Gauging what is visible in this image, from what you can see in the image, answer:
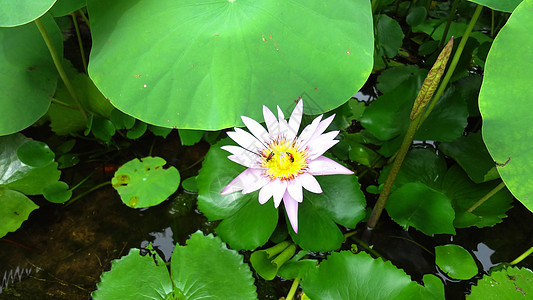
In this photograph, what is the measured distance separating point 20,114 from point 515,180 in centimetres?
157

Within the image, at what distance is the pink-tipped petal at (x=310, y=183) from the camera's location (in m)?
1.01

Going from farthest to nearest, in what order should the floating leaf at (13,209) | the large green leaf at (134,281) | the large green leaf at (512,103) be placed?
the floating leaf at (13,209) < the large green leaf at (134,281) < the large green leaf at (512,103)

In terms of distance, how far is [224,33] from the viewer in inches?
44.2

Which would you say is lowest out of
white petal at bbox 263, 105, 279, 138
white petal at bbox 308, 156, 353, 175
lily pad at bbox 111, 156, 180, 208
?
lily pad at bbox 111, 156, 180, 208

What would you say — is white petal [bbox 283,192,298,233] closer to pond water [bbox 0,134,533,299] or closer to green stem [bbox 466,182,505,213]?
pond water [bbox 0,134,533,299]

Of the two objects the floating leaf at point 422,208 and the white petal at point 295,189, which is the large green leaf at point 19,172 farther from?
the floating leaf at point 422,208

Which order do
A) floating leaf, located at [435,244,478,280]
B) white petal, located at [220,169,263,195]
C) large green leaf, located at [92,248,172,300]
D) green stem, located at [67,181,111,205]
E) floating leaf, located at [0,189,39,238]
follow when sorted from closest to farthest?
white petal, located at [220,169,263,195]
large green leaf, located at [92,248,172,300]
floating leaf, located at [435,244,478,280]
floating leaf, located at [0,189,39,238]
green stem, located at [67,181,111,205]

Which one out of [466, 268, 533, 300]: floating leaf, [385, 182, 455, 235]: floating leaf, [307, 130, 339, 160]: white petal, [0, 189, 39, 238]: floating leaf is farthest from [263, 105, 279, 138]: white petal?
[0, 189, 39, 238]: floating leaf

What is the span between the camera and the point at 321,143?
1052 millimetres

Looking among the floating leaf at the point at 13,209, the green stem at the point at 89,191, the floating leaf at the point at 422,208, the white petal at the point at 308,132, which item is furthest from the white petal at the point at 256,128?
the floating leaf at the point at 13,209

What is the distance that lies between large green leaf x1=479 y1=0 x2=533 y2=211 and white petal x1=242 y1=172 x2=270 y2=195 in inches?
23.2

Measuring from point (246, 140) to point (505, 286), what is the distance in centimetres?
92

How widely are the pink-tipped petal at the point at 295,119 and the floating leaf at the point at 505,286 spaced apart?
0.74m

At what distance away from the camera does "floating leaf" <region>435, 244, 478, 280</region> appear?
1290 millimetres
